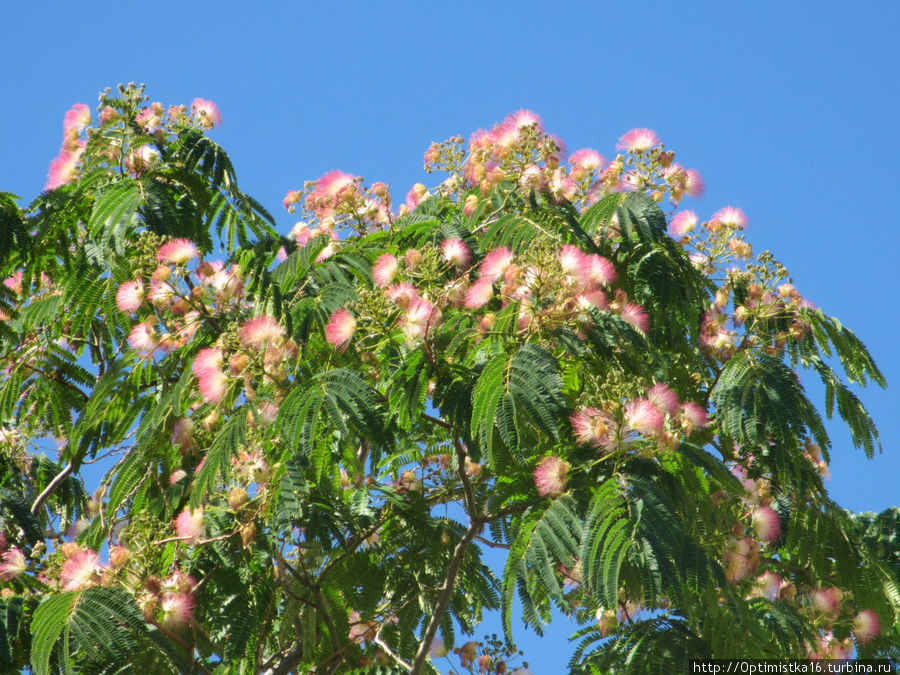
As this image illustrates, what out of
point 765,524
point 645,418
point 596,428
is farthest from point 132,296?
point 765,524

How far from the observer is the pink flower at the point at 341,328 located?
4.60m

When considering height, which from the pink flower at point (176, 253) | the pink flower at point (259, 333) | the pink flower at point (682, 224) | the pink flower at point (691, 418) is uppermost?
the pink flower at point (682, 224)

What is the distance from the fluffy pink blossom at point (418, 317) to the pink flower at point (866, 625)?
7.99 feet

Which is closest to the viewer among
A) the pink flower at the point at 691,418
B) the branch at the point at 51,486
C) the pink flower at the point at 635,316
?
the pink flower at the point at 691,418

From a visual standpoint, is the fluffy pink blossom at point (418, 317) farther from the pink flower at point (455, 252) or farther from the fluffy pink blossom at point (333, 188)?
the fluffy pink blossom at point (333, 188)

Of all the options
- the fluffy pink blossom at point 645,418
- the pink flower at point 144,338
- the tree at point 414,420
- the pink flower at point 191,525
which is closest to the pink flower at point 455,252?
the tree at point 414,420

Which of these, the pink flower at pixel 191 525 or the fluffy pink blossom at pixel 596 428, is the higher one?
the fluffy pink blossom at pixel 596 428

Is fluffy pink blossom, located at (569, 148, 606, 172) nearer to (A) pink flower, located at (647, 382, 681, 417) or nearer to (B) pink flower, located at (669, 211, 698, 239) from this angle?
(B) pink flower, located at (669, 211, 698, 239)

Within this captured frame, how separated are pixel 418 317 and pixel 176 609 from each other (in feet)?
4.85

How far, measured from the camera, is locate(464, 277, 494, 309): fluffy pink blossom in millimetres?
4648

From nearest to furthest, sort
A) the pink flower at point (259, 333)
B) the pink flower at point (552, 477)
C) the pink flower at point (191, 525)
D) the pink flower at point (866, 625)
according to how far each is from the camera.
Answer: the pink flower at point (552, 477) → the pink flower at point (259, 333) → the pink flower at point (191, 525) → the pink flower at point (866, 625)

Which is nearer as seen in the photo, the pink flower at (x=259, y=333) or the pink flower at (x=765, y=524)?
the pink flower at (x=259, y=333)

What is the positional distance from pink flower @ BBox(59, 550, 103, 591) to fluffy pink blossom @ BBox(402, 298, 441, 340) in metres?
1.46

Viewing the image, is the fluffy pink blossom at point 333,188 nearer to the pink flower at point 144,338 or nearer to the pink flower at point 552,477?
the pink flower at point 144,338
